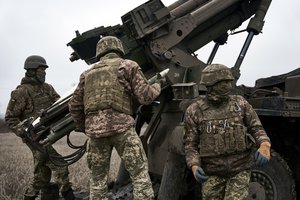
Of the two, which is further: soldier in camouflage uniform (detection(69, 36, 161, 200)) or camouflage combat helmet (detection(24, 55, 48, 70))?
camouflage combat helmet (detection(24, 55, 48, 70))

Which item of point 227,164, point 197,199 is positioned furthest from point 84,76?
point 197,199

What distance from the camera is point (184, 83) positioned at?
6.16 metres

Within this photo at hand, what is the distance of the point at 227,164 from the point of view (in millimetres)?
4395

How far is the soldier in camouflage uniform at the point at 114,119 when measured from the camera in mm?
4672

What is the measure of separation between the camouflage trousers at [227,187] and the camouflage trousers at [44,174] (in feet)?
9.34

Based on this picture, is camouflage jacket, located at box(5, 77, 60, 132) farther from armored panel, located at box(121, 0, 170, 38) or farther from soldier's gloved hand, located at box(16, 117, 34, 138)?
armored panel, located at box(121, 0, 170, 38)

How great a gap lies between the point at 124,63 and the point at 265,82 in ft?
10.1

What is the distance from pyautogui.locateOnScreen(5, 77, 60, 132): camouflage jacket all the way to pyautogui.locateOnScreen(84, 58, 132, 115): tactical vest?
2.44 metres

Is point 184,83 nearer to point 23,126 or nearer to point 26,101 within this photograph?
point 23,126

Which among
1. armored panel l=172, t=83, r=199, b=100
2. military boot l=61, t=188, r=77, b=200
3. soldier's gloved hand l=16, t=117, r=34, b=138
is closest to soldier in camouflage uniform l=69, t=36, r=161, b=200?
armored panel l=172, t=83, r=199, b=100

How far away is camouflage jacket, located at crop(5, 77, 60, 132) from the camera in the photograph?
23.0 feet

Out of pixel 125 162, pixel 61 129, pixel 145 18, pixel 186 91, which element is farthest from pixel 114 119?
pixel 145 18

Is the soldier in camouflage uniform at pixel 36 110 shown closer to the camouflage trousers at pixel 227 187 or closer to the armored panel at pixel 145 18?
the armored panel at pixel 145 18

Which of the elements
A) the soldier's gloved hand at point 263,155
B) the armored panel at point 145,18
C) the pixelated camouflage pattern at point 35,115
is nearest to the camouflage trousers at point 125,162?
the soldier's gloved hand at point 263,155
